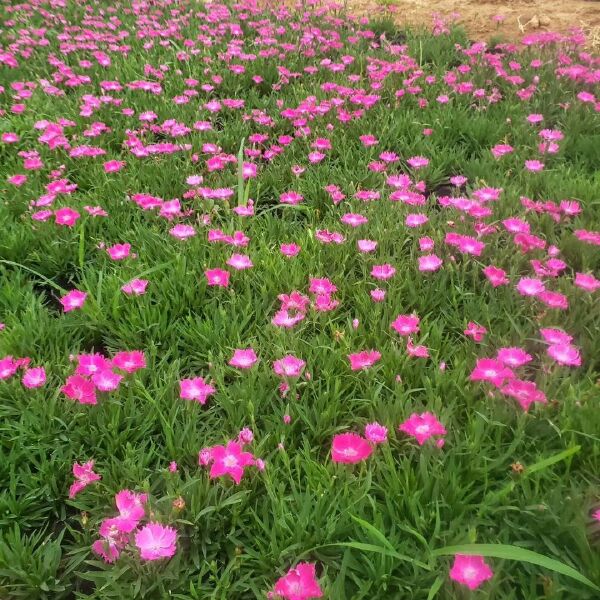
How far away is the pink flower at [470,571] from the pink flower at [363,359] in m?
0.71

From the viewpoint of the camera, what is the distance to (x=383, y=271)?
2295mm

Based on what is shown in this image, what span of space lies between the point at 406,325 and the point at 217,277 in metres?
0.82

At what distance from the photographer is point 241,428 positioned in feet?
5.86

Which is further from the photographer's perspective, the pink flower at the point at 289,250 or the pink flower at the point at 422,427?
the pink flower at the point at 289,250

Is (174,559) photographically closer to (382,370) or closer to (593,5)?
(382,370)

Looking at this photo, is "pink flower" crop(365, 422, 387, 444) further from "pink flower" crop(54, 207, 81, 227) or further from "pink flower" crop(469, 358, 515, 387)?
"pink flower" crop(54, 207, 81, 227)

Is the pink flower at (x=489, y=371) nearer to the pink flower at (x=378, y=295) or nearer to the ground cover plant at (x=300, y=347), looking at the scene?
the ground cover plant at (x=300, y=347)

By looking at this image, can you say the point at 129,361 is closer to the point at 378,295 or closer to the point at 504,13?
the point at 378,295

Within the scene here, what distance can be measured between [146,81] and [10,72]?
122 centimetres

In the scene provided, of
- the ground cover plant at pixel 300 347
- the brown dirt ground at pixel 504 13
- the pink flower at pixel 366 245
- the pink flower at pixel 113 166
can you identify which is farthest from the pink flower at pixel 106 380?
the brown dirt ground at pixel 504 13

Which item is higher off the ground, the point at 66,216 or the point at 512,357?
the point at 66,216

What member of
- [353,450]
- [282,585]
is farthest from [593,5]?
[282,585]

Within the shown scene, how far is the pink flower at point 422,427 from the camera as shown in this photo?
1577 millimetres

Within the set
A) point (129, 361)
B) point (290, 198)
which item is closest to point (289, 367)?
point (129, 361)
